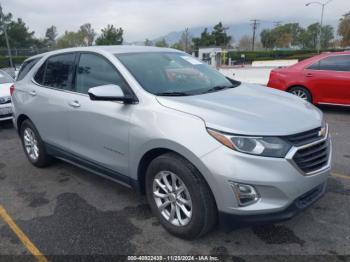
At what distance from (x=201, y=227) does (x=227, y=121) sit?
0.91 meters

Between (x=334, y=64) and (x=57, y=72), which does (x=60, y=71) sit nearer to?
(x=57, y=72)

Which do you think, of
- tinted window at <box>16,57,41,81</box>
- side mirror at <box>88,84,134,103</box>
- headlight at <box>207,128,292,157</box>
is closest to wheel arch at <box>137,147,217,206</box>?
headlight at <box>207,128,292,157</box>

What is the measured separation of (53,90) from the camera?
14.7 ft

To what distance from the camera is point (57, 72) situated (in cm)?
457

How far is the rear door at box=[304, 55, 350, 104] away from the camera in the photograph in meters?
8.05

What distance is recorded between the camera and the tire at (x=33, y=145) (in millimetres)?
4984

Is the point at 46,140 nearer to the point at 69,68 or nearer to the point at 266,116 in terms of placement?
the point at 69,68

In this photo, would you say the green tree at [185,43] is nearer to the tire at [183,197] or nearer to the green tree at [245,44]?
the green tree at [245,44]

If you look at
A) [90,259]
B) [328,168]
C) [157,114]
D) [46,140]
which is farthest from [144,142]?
[46,140]

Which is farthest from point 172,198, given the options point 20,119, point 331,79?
point 331,79

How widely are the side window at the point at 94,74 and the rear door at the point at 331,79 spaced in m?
6.12

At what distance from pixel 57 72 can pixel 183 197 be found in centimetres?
251

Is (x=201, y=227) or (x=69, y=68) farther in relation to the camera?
(x=69, y=68)

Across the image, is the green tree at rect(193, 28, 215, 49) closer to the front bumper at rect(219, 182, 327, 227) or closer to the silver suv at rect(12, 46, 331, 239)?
the silver suv at rect(12, 46, 331, 239)
